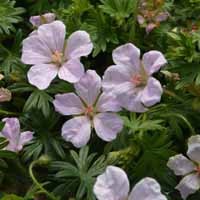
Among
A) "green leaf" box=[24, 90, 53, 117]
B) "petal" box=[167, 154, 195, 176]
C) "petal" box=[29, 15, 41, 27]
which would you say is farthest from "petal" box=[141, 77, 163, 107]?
"petal" box=[29, 15, 41, 27]

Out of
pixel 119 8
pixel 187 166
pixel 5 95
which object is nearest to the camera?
pixel 187 166

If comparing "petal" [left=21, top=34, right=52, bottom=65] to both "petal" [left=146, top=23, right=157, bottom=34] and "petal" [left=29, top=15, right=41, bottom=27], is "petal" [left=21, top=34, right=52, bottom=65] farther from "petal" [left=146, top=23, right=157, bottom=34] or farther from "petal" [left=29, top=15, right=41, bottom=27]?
"petal" [left=146, top=23, right=157, bottom=34]

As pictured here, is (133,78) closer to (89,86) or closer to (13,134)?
(89,86)

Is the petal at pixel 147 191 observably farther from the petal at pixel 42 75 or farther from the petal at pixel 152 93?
the petal at pixel 42 75

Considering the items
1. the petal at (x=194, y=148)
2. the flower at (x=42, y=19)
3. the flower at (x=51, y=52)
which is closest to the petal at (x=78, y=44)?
the flower at (x=51, y=52)

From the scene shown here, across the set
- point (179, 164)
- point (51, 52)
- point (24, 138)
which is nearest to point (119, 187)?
point (179, 164)

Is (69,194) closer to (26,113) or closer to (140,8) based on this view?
(26,113)

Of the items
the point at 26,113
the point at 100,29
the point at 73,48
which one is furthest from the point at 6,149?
the point at 100,29
